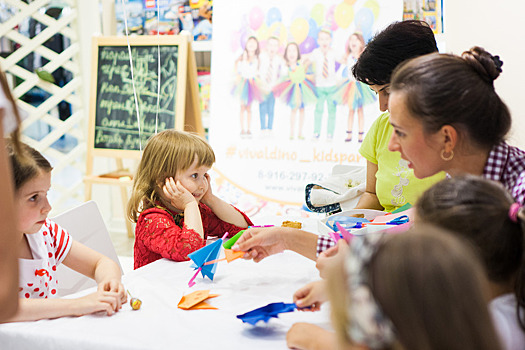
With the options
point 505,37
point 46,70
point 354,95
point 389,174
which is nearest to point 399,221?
point 389,174

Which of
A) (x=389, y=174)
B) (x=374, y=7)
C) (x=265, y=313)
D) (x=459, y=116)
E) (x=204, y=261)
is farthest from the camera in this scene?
(x=374, y=7)

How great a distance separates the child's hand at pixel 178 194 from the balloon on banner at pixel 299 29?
6.86 feet

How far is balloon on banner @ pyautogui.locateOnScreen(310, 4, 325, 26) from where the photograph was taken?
3387mm

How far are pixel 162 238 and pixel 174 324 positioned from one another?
0.46 meters

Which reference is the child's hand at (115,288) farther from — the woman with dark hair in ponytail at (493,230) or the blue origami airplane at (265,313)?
the woman with dark hair in ponytail at (493,230)

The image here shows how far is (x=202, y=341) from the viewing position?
927 millimetres

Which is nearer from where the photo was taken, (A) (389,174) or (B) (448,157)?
(B) (448,157)

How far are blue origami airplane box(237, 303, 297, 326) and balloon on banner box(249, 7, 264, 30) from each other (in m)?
2.76

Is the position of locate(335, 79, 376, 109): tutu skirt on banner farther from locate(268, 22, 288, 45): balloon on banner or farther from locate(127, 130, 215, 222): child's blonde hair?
locate(127, 130, 215, 222): child's blonde hair

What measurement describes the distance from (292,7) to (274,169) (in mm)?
1022

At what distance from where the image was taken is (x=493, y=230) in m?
0.78

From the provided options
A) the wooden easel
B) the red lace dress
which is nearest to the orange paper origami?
the red lace dress

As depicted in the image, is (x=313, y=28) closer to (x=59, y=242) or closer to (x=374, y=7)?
(x=374, y=7)

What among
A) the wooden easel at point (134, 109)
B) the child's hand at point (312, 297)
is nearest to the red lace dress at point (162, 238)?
the child's hand at point (312, 297)
